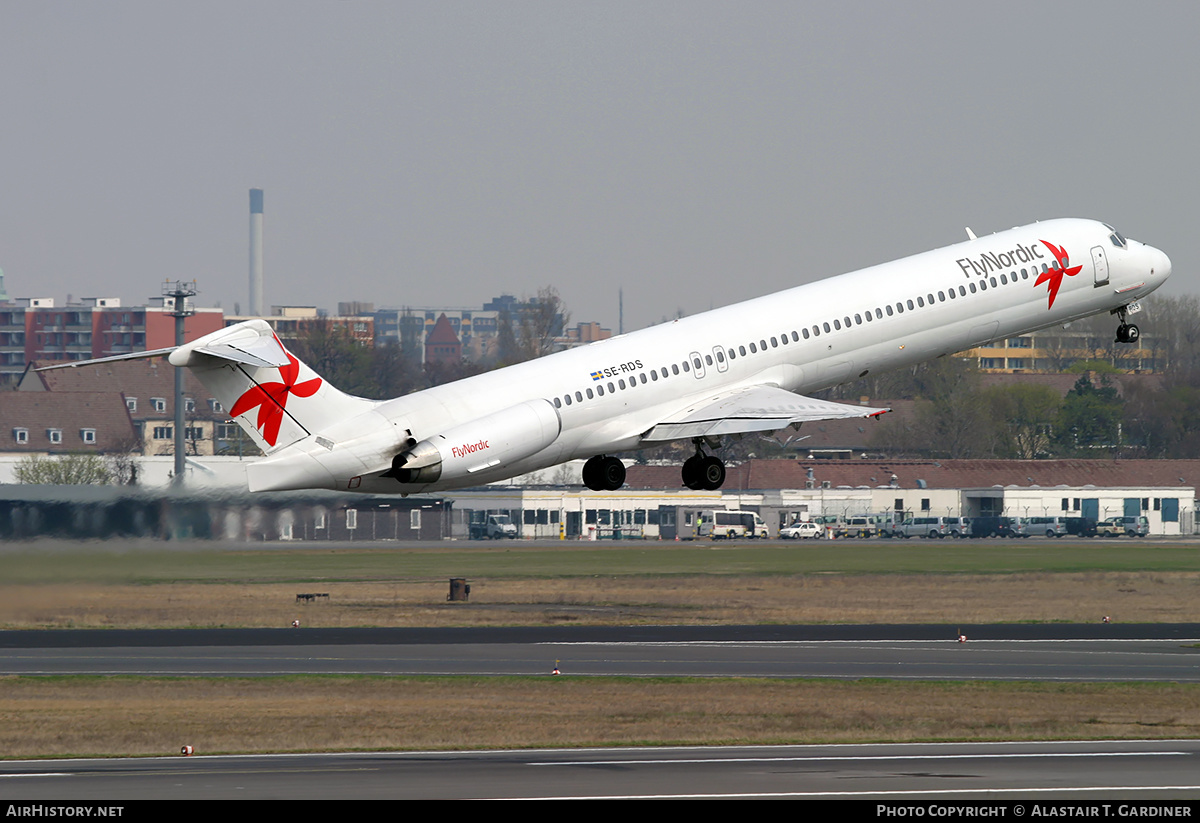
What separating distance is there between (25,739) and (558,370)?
606 inches

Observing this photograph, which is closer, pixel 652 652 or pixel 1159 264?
pixel 1159 264

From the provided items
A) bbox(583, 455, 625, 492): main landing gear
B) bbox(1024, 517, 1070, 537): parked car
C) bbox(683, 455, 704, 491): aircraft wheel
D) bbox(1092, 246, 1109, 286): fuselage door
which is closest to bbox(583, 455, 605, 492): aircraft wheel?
bbox(583, 455, 625, 492): main landing gear

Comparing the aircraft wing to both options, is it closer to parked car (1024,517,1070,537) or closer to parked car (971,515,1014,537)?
parked car (971,515,1014,537)

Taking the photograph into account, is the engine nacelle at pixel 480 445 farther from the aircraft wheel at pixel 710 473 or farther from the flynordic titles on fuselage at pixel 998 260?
the flynordic titles on fuselage at pixel 998 260

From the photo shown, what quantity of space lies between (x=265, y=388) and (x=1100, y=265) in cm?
2384

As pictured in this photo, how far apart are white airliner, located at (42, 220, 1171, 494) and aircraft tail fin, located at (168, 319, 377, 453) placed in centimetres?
4

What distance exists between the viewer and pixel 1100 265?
47719 mm

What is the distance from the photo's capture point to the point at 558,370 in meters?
39.7

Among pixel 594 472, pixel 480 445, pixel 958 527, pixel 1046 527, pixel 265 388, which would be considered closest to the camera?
pixel 265 388

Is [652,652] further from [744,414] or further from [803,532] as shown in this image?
[803,532]

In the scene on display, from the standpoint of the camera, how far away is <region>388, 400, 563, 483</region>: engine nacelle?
37.0 metres

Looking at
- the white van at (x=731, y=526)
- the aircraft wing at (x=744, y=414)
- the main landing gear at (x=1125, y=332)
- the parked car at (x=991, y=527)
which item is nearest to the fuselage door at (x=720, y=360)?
the aircraft wing at (x=744, y=414)

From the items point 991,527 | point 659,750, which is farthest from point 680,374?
point 991,527
